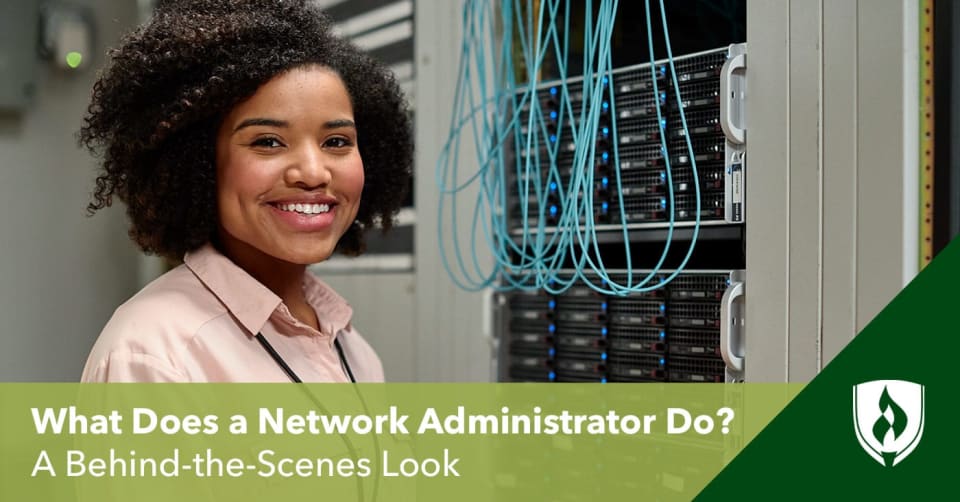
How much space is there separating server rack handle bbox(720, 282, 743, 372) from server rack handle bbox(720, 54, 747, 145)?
0.79ft

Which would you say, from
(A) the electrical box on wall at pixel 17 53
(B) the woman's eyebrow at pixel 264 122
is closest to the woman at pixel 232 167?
(B) the woman's eyebrow at pixel 264 122

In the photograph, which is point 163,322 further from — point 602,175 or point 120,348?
point 602,175

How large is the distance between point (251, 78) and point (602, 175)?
708mm

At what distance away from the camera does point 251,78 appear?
130 cm

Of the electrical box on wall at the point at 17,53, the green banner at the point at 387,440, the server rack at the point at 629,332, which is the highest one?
the electrical box on wall at the point at 17,53

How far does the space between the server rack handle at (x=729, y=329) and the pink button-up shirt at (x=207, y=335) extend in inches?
24.1

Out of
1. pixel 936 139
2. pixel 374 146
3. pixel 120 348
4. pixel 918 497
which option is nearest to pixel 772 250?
pixel 936 139

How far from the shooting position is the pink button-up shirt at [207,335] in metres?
1.17

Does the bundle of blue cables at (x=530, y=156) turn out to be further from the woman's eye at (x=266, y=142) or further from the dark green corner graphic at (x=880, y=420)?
the woman's eye at (x=266, y=142)

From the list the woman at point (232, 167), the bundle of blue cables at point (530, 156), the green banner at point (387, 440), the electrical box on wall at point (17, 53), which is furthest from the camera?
the electrical box on wall at point (17, 53)

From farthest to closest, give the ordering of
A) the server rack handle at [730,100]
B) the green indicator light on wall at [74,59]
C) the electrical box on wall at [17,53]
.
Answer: the green indicator light on wall at [74,59]
the electrical box on wall at [17,53]
the server rack handle at [730,100]

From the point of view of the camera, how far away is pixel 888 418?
1.28 metres

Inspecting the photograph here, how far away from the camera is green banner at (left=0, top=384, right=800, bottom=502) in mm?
1160

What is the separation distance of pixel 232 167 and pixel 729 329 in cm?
81
